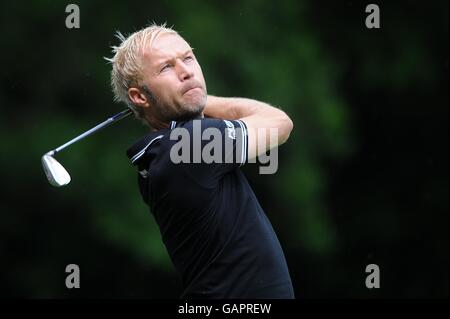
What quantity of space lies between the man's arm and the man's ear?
241mm

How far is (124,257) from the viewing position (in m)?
7.12

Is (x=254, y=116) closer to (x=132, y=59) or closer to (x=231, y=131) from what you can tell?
(x=231, y=131)

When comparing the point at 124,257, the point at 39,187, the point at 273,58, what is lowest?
the point at 124,257

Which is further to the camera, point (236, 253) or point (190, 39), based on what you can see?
point (190, 39)

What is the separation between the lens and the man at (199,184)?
272 centimetres

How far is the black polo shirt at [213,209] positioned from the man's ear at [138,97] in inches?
6.7

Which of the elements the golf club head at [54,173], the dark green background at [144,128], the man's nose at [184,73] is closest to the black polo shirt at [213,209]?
the man's nose at [184,73]

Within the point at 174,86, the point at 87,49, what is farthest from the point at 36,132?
the point at 174,86

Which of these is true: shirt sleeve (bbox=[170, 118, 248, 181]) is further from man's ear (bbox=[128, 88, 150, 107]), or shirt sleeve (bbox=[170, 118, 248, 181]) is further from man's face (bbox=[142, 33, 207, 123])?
man's ear (bbox=[128, 88, 150, 107])

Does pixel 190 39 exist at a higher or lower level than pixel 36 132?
higher

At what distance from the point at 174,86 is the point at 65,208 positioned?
178 inches

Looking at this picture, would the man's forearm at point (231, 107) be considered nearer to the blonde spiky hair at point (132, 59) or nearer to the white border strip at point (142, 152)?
the blonde spiky hair at point (132, 59)

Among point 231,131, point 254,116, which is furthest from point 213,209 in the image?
point 254,116

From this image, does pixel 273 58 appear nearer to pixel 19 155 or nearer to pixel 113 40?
pixel 113 40
